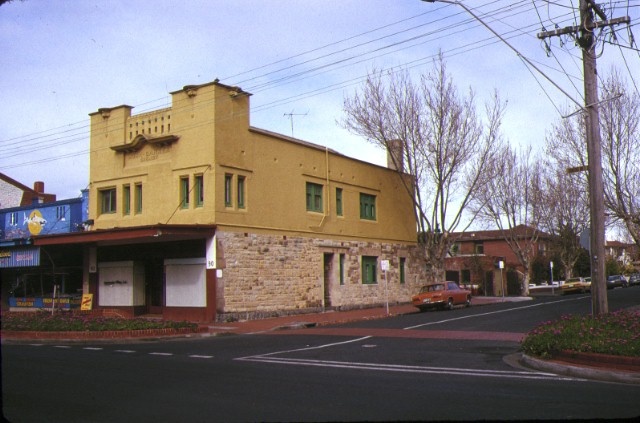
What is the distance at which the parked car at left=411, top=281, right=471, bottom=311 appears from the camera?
3265 cm

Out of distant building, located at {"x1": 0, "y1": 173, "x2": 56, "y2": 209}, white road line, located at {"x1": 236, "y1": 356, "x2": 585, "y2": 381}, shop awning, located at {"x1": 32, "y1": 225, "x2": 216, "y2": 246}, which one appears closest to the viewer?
white road line, located at {"x1": 236, "y1": 356, "x2": 585, "y2": 381}

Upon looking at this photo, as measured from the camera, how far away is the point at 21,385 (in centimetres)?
1091

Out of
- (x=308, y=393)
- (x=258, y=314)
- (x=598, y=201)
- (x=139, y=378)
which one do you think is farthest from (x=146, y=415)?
(x=258, y=314)

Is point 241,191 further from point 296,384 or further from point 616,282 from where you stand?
point 616,282

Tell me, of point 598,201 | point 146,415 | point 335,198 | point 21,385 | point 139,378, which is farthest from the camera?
point 335,198

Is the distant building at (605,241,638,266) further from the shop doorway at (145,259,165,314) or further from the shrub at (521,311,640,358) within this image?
the shrub at (521,311,640,358)

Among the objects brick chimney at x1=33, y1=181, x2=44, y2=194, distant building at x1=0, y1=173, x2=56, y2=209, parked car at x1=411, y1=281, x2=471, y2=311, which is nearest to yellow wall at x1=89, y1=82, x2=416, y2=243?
parked car at x1=411, y1=281, x2=471, y2=311

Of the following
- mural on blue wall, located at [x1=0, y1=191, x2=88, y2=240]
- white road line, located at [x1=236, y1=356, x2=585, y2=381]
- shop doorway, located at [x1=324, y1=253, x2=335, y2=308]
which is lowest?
white road line, located at [x1=236, y1=356, x2=585, y2=381]

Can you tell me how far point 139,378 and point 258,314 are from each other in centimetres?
1676

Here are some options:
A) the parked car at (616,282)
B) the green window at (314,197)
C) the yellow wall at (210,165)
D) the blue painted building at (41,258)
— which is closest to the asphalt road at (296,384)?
the yellow wall at (210,165)

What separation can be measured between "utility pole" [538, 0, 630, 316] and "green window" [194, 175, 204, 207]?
52.1 feet

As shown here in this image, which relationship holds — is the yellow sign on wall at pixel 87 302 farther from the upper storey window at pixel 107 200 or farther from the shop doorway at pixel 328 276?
the shop doorway at pixel 328 276

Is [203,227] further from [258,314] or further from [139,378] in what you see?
[139,378]

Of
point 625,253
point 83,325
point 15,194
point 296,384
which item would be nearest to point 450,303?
point 83,325
